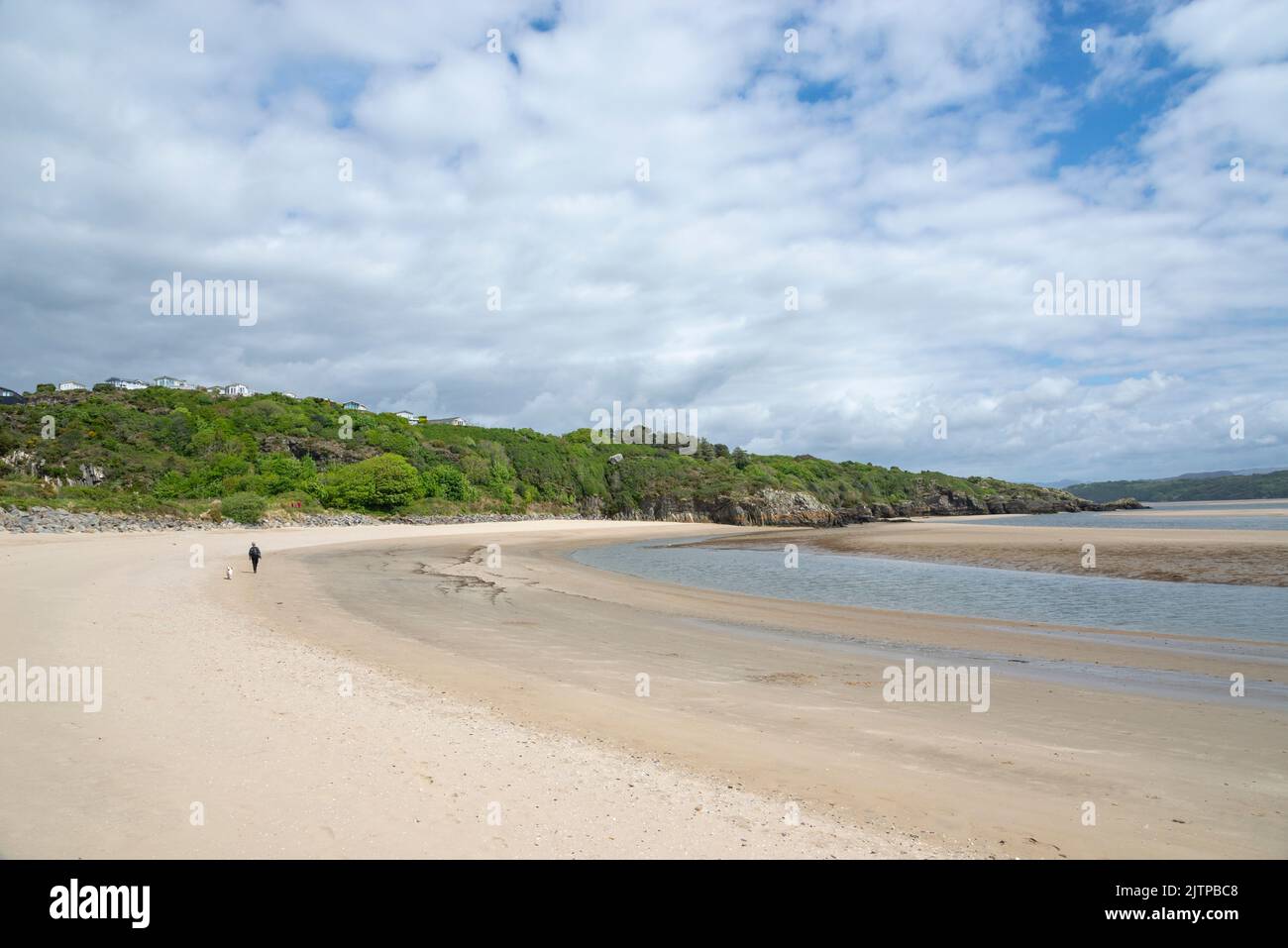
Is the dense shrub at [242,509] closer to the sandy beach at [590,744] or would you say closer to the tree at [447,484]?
the tree at [447,484]

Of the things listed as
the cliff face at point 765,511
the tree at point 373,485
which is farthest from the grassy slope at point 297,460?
the cliff face at point 765,511

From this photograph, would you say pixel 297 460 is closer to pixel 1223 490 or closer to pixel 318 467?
pixel 318 467

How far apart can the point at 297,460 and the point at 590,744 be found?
68995mm

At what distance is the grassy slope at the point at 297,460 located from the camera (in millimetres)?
56281

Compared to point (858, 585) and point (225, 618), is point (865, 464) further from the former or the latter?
point (225, 618)

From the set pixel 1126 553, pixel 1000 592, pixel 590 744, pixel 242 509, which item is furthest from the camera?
pixel 242 509

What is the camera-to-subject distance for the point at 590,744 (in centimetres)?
738

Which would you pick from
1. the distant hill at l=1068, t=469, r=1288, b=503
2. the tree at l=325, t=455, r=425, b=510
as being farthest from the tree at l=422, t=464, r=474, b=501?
A: the distant hill at l=1068, t=469, r=1288, b=503

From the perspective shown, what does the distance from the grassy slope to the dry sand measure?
3949cm

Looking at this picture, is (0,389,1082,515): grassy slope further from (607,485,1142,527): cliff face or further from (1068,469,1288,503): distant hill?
(1068,469,1288,503): distant hill

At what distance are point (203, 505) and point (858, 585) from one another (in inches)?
1724

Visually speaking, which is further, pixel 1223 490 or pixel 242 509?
pixel 1223 490

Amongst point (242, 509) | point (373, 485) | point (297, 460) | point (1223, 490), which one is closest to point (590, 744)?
point (242, 509)
